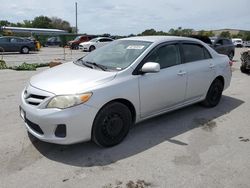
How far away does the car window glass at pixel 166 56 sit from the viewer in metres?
4.61

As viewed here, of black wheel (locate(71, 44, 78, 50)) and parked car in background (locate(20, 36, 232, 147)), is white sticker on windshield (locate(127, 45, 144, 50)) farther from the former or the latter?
black wheel (locate(71, 44, 78, 50))

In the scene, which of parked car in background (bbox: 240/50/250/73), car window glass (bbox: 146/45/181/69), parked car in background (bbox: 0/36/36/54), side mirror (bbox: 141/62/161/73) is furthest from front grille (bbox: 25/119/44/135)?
parked car in background (bbox: 0/36/36/54)

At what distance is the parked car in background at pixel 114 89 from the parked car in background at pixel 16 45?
1954 cm

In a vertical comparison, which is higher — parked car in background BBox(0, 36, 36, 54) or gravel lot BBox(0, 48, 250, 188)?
parked car in background BBox(0, 36, 36, 54)

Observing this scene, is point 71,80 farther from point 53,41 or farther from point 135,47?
point 53,41

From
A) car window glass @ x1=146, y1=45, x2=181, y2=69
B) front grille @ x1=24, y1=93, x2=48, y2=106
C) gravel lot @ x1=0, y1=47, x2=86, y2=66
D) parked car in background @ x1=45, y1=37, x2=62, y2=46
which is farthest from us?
parked car in background @ x1=45, y1=37, x2=62, y2=46

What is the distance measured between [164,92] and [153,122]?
0.76m

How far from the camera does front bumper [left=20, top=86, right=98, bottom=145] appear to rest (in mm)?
3496

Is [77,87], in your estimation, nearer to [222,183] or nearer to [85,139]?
[85,139]

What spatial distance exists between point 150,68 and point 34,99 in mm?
1740

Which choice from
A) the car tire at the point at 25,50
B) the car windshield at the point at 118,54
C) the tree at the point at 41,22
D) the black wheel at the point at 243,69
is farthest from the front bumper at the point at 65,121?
the tree at the point at 41,22

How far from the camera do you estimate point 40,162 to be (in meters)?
3.61

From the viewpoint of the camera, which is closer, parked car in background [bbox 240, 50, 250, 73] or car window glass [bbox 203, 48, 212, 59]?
car window glass [bbox 203, 48, 212, 59]

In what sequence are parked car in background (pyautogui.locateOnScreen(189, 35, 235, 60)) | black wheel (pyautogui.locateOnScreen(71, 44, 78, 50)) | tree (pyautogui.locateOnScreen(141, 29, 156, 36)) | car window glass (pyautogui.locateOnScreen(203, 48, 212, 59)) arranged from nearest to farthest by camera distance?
car window glass (pyautogui.locateOnScreen(203, 48, 212, 59)) < parked car in background (pyautogui.locateOnScreen(189, 35, 235, 60)) < black wheel (pyautogui.locateOnScreen(71, 44, 78, 50)) < tree (pyautogui.locateOnScreen(141, 29, 156, 36))
